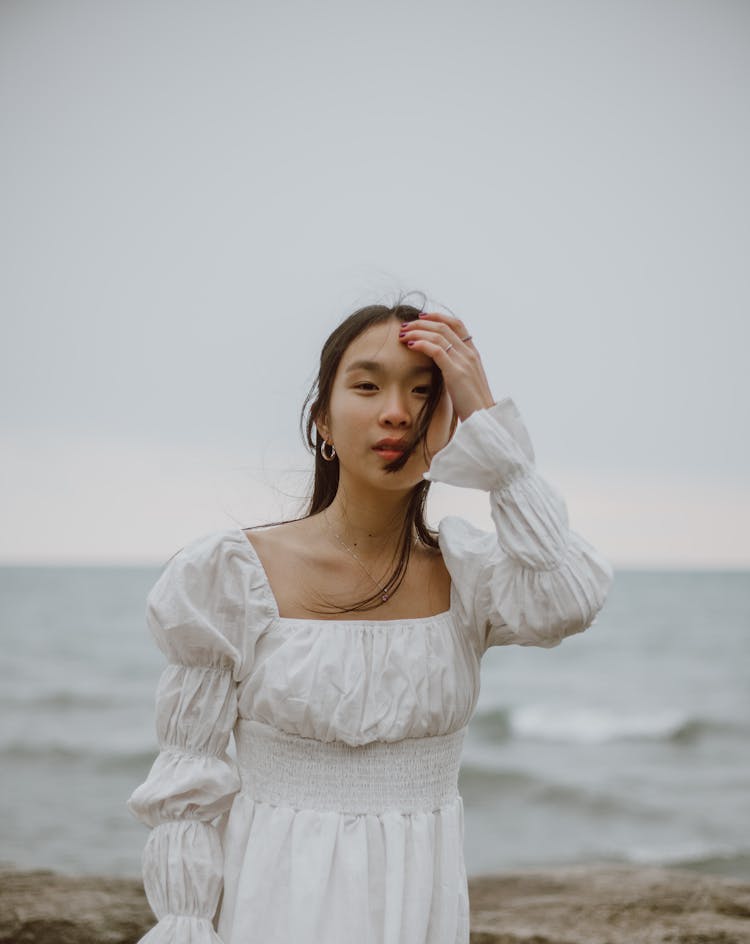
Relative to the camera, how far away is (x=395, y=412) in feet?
6.45

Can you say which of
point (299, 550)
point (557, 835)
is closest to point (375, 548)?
point (299, 550)

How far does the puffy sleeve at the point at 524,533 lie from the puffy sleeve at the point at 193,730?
46 cm

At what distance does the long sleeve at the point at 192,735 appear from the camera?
192cm

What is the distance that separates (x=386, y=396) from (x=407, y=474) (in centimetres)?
15

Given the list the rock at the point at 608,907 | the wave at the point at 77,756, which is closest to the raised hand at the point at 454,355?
the rock at the point at 608,907

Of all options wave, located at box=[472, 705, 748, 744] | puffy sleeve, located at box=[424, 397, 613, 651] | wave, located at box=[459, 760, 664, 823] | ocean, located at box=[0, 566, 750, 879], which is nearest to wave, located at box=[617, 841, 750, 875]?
ocean, located at box=[0, 566, 750, 879]

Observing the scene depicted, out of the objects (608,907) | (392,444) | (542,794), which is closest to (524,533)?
(392,444)

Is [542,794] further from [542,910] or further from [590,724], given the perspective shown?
[542,910]

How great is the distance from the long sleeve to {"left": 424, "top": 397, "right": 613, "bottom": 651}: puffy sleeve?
458 millimetres

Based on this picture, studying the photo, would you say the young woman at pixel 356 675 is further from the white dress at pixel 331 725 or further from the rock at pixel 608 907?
the rock at pixel 608 907

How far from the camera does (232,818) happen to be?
205 cm

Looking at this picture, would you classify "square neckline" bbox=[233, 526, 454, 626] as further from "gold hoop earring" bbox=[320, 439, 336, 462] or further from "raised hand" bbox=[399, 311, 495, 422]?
"raised hand" bbox=[399, 311, 495, 422]

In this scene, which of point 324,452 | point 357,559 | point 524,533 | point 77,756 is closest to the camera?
point 524,533

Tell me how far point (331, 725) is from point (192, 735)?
0.27 m
